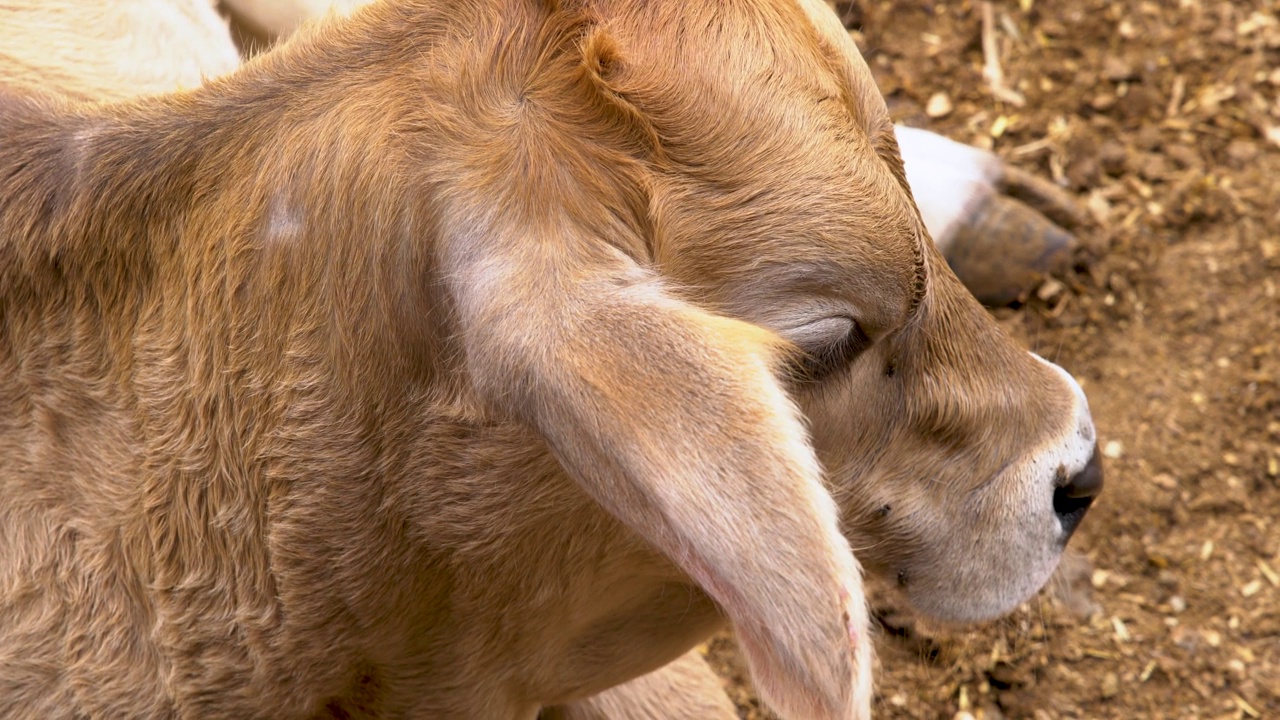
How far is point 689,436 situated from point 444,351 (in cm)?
53

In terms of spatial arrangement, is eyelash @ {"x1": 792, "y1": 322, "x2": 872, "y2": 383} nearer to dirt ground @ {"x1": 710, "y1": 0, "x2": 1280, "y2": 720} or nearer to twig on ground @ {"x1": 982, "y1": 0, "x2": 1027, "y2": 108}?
dirt ground @ {"x1": 710, "y1": 0, "x2": 1280, "y2": 720}

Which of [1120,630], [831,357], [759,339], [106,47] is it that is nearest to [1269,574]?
[1120,630]

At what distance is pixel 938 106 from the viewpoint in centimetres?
506

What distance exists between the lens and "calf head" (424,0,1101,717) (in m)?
1.73

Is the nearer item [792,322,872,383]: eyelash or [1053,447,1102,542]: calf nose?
[792,322,872,383]: eyelash

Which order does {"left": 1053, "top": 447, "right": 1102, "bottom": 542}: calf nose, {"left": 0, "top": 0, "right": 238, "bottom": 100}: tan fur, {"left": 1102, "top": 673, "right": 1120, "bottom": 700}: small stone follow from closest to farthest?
{"left": 1053, "top": 447, "right": 1102, "bottom": 542}: calf nose < {"left": 0, "top": 0, "right": 238, "bottom": 100}: tan fur < {"left": 1102, "top": 673, "right": 1120, "bottom": 700}: small stone

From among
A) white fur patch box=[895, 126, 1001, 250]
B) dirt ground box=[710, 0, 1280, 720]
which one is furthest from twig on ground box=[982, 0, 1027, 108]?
white fur patch box=[895, 126, 1001, 250]

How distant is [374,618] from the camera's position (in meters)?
2.31

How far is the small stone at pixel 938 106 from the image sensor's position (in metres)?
5.05

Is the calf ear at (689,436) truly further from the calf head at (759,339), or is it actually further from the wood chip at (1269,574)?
the wood chip at (1269,574)

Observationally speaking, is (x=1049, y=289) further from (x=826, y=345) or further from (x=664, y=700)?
(x=826, y=345)

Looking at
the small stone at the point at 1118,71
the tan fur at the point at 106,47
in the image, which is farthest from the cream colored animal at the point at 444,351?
the small stone at the point at 1118,71

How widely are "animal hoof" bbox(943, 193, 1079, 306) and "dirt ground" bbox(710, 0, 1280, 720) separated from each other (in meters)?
0.08

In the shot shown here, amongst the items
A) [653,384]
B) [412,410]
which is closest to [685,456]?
[653,384]
